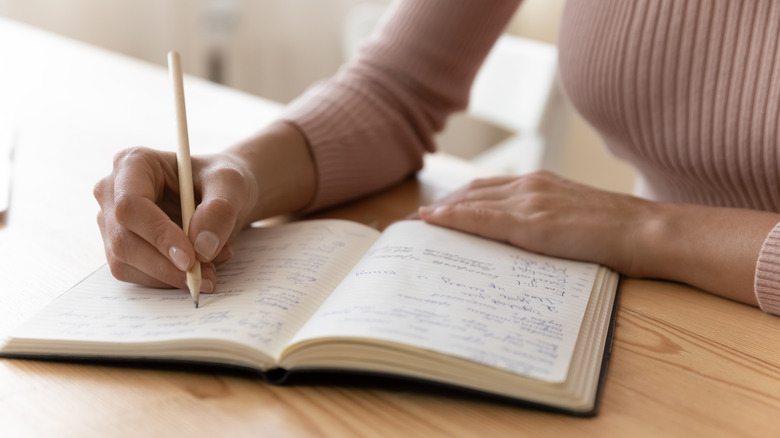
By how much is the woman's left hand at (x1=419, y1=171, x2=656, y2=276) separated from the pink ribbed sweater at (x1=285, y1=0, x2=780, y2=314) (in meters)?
0.10

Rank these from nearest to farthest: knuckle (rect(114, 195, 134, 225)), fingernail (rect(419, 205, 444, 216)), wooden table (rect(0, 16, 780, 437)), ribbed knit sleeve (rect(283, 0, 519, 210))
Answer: wooden table (rect(0, 16, 780, 437)), knuckle (rect(114, 195, 134, 225)), fingernail (rect(419, 205, 444, 216)), ribbed knit sleeve (rect(283, 0, 519, 210))

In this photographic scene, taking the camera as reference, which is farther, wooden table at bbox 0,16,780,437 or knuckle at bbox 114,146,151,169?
knuckle at bbox 114,146,151,169

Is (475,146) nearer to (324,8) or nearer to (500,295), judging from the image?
(324,8)

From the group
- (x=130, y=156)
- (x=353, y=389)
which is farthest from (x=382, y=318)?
(x=130, y=156)

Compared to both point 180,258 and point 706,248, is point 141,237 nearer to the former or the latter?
point 180,258

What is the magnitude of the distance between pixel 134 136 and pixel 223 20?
3.39 feet

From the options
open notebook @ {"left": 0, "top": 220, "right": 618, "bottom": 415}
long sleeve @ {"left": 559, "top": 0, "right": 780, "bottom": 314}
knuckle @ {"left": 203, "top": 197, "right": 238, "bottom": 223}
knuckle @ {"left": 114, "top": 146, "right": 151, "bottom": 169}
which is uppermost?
long sleeve @ {"left": 559, "top": 0, "right": 780, "bottom": 314}

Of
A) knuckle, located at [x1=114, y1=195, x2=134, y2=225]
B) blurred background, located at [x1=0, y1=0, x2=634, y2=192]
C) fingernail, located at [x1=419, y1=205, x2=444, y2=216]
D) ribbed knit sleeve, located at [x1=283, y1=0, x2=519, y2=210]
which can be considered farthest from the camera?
blurred background, located at [x1=0, y1=0, x2=634, y2=192]

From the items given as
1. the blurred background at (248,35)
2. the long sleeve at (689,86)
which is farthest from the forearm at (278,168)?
the blurred background at (248,35)

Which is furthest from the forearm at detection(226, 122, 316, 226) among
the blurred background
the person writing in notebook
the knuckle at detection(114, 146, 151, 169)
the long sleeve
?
the blurred background

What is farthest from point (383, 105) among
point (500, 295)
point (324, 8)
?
point (324, 8)

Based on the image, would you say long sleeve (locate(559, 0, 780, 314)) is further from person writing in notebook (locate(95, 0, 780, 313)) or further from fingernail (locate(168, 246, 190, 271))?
fingernail (locate(168, 246, 190, 271))

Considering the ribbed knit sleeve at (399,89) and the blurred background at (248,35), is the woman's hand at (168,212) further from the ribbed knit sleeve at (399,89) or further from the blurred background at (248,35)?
the blurred background at (248,35)

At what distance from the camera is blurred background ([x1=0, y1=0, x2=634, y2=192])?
5.54ft
